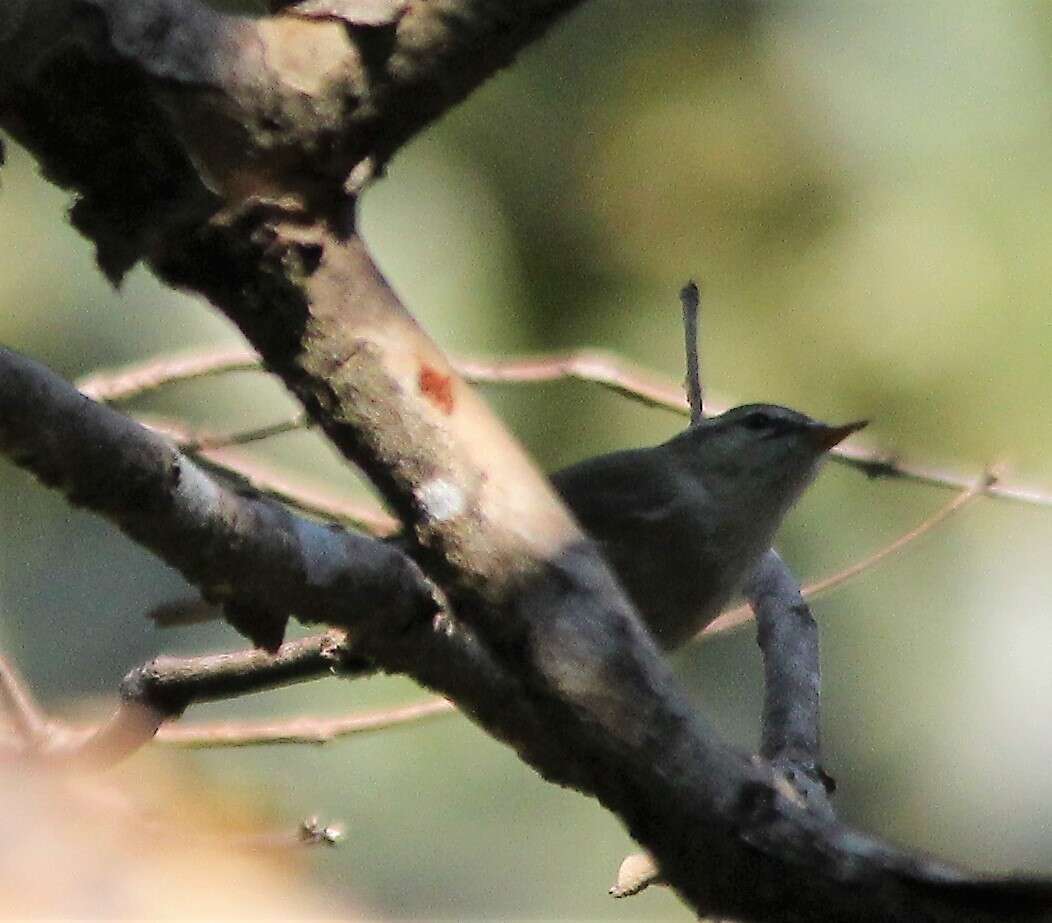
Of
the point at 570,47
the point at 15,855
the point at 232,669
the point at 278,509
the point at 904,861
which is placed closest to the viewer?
the point at 15,855

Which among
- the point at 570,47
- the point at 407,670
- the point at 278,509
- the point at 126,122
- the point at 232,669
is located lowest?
the point at 407,670

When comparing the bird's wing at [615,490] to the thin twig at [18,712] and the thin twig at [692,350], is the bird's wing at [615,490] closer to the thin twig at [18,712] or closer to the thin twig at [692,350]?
the thin twig at [692,350]

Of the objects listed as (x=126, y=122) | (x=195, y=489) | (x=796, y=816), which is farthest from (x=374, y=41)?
(x=796, y=816)

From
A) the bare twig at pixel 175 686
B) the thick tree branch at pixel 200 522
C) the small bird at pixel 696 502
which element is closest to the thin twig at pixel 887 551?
the small bird at pixel 696 502

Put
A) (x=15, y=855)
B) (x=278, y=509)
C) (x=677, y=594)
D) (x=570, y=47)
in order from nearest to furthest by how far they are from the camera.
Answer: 1. (x=15, y=855)
2. (x=278, y=509)
3. (x=677, y=594)
4. (x=570, y=47)

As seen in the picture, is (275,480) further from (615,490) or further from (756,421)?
(756,421)

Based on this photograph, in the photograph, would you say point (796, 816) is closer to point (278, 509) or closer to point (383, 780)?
point (278, 509)

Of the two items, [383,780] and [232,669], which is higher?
[383,780]
